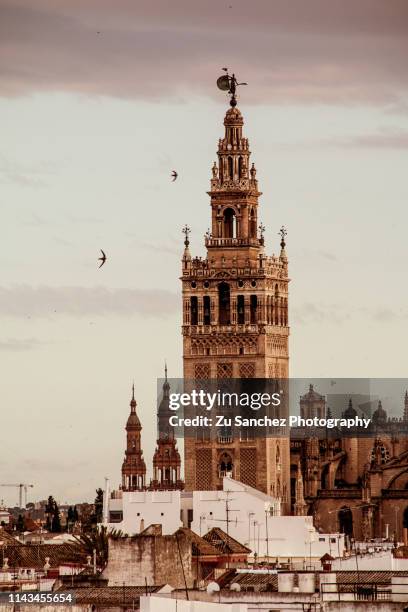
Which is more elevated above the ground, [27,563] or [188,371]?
[188,371]

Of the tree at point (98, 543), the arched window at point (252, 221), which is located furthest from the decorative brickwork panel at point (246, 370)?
the tree at point (98, 543)

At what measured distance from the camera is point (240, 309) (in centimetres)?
15612

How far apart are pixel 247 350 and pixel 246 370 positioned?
3.39ft

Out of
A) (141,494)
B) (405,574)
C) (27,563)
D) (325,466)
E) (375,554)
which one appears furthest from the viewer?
(325,466)

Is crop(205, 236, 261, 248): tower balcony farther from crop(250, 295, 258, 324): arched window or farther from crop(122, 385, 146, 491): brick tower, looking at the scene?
crop(122, 385, 146, 491): brick tower

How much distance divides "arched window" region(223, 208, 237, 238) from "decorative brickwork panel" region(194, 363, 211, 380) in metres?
5.88

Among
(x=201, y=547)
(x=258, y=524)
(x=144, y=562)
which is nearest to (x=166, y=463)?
(x=258, y=524)

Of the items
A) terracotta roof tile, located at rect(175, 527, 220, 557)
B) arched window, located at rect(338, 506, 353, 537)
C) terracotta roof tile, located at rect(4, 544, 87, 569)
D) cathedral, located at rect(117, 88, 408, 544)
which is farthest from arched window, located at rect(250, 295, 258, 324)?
terracotta roof tile, located at rect(175, 527, 220, 557)

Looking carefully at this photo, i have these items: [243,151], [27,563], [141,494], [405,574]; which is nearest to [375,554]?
[405,574]

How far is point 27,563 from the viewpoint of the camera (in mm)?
122312

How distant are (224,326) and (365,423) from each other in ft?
46.2

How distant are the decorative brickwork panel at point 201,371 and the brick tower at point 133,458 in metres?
8.46

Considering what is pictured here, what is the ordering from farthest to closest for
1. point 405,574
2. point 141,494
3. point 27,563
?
point 141,494
point 27,563
point 405,574

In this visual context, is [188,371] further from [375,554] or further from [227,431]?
[375,554]
